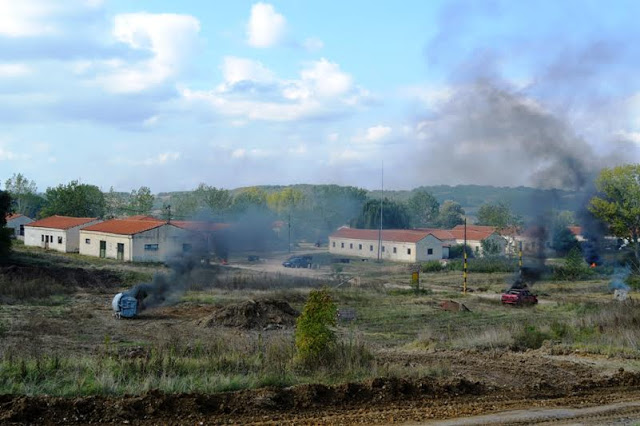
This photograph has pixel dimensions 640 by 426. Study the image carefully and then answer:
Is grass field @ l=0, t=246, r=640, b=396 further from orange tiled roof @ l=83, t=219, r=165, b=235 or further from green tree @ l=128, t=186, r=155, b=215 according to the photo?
green tree @ l=128, t=186, r=155, b=215

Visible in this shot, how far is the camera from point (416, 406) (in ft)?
41.8

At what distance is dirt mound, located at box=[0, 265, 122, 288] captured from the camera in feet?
144

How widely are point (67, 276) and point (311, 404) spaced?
3832 centimetres

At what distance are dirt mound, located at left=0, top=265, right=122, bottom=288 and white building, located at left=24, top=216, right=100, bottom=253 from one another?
70.6 ft

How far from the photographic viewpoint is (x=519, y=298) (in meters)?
42.1

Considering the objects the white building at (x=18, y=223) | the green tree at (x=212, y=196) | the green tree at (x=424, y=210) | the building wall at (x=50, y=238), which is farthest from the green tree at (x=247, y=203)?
the green tree at (x=424, y=210)

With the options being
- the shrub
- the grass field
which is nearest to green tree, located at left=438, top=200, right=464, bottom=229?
the grass field

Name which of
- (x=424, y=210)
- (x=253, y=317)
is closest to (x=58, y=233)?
(x=253, y=317)

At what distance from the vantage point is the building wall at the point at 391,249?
67.2m

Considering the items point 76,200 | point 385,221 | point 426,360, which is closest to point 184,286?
point 426,360

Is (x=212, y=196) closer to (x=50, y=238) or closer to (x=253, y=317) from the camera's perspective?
(x=50, y=238)

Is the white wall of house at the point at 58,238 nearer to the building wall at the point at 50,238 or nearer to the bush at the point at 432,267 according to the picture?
the building wall at the point at 50,238

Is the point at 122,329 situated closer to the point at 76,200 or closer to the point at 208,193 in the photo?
the point at 208,193

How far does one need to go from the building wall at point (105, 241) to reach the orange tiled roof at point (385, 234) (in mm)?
19617
